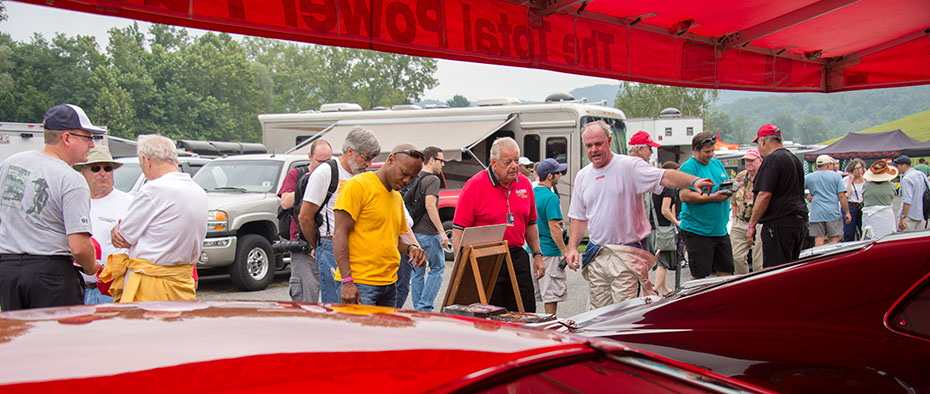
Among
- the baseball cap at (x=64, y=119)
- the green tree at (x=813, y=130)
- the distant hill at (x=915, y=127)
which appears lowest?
the baseball cap at (x=64, y=119)

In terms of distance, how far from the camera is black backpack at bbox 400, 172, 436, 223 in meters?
7.27

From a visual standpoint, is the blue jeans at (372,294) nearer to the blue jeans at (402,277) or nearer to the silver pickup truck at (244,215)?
the blue jeans at (402,277)

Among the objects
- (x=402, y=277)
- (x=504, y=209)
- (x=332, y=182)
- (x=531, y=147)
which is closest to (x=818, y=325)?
(x=504, y=209)

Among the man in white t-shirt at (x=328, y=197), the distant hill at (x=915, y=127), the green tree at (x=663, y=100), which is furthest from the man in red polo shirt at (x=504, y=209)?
the green tree at (x=663, y=100)

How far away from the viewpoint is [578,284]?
1011 cm

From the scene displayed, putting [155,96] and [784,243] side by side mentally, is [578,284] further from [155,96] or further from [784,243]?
[155,96]

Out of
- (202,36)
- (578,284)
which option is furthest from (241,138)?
(578,284)

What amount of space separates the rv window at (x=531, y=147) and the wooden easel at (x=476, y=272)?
9.92 metres

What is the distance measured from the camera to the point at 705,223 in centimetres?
655

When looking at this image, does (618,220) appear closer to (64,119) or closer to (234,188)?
(64,119)

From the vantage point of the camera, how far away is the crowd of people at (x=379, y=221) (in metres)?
3.76

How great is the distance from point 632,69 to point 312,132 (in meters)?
13.3

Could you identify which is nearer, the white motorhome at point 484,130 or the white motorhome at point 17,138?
the white motorhome at point 17,138

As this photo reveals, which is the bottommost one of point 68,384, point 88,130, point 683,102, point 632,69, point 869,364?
point 869,364
